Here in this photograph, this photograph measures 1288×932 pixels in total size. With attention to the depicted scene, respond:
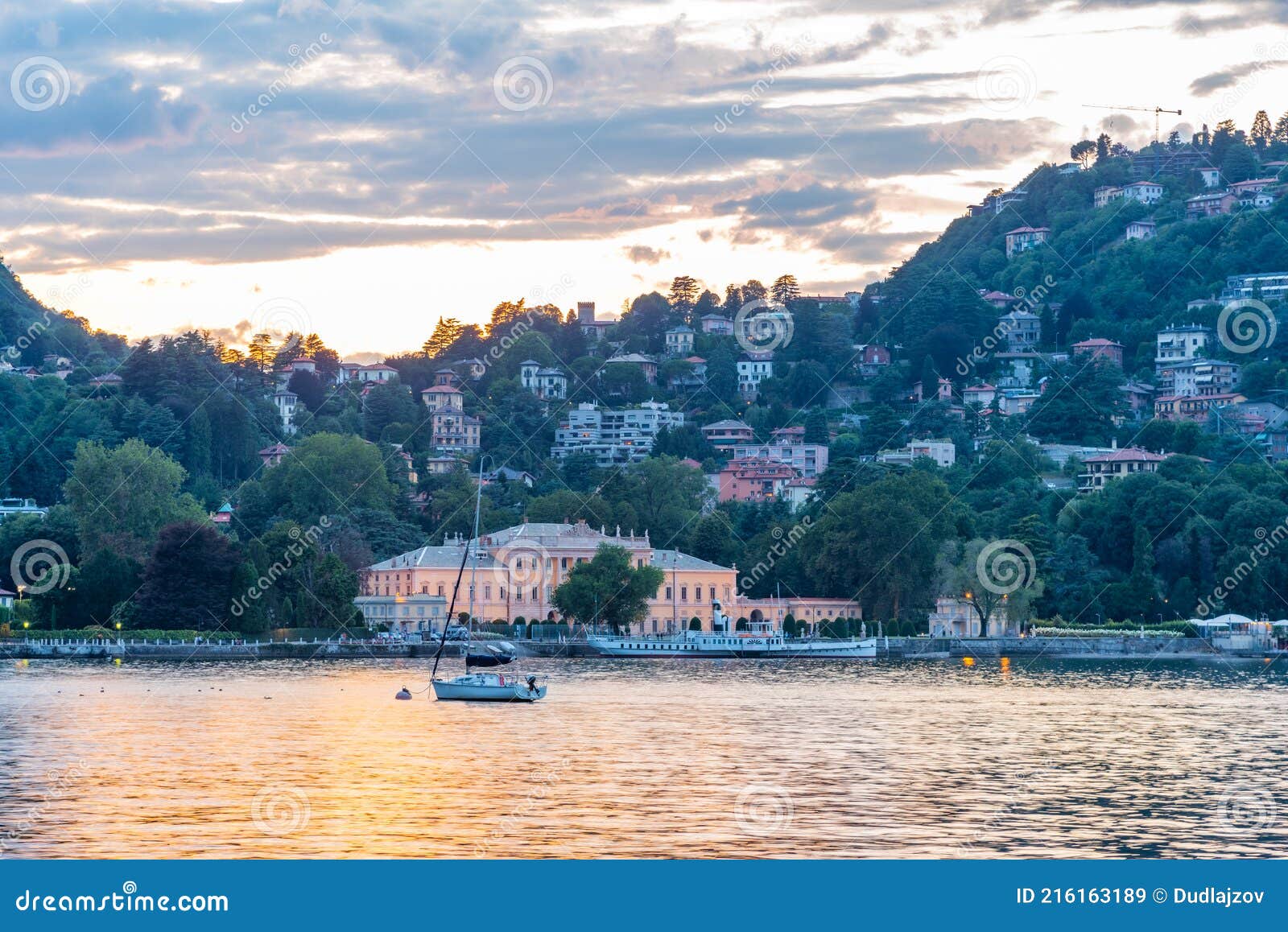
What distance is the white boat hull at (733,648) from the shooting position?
275 ft

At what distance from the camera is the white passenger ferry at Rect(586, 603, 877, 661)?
83.8 metres

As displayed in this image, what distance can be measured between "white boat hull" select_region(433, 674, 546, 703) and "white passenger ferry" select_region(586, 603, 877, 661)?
30952 mm

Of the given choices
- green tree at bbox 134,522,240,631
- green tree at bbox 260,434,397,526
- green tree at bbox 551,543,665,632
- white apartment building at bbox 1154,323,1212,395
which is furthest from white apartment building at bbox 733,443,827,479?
green tree at bbox 134,522,240,631

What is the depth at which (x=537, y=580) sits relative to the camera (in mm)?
96438

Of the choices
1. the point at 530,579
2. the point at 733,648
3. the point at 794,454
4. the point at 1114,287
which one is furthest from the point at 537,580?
the point at 1114,287

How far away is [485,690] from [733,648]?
34.8m

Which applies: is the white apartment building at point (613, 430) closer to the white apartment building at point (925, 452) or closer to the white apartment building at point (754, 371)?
the white apartment building at point (754, 371)

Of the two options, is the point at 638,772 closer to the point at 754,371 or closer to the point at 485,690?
the point at 485,690

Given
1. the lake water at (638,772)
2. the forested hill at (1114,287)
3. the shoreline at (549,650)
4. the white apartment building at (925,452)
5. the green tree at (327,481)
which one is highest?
the forested hill at (1114,287)

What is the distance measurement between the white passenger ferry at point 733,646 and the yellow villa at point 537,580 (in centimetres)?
755

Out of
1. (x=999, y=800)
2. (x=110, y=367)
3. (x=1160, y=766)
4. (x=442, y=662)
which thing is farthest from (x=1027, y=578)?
(x=110, y=367)

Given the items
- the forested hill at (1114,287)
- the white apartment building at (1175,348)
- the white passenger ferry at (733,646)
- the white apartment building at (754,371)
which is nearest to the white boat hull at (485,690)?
the white passenger ferry at (733,646)

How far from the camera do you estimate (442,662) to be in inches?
2926

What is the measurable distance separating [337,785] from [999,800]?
10203 millimetres
